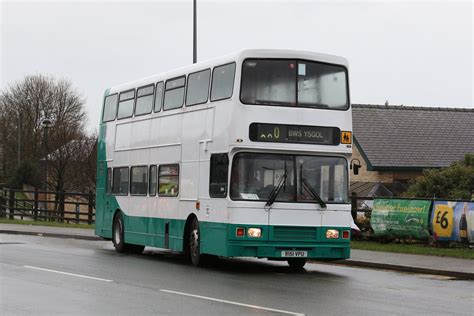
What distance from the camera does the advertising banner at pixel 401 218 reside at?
79.6ft

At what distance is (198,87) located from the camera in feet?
64.3

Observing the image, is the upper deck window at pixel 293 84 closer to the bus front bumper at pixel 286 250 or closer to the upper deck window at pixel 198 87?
the upper deck window at pixel 198 87

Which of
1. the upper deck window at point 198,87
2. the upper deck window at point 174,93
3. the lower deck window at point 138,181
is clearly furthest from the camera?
the lower deck window at point 138,181

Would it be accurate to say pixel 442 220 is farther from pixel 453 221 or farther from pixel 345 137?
pixel 345 137

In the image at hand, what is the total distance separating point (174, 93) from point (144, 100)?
186cm

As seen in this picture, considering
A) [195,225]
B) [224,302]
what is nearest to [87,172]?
[195,225]

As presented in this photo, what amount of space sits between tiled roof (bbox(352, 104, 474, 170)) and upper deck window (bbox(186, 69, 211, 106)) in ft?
61.6

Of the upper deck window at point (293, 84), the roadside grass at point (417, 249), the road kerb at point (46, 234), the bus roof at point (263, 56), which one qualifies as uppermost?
the bus roof at point (263, 56)

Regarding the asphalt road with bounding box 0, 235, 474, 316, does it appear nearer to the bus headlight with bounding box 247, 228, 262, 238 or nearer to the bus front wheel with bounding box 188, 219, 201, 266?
the bus front wheel with bounding box 188, 219, 201, 266

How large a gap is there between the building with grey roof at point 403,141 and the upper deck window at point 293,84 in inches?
758

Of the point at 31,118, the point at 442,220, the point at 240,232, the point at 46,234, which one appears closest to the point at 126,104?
the point at 240,232

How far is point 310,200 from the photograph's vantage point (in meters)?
18.0

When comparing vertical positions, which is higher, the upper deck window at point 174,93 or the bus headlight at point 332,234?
the upper deck window at point 174,93

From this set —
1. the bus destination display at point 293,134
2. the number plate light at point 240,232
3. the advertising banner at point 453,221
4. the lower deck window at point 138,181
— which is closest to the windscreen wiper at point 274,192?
the number plate light at point 240,232
